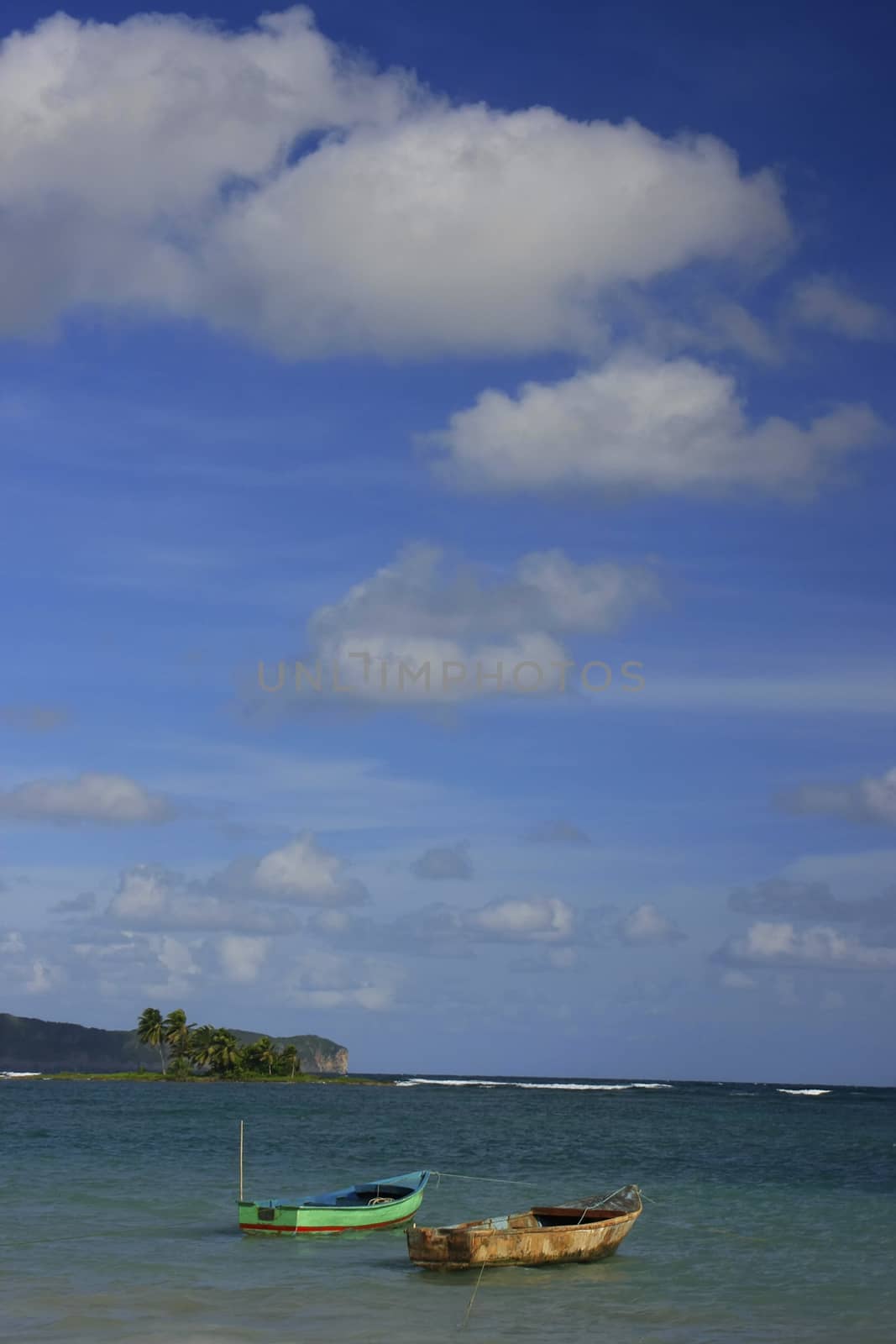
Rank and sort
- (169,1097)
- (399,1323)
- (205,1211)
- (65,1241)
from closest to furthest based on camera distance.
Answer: (399,1323) < (65,1241) < (205,1211) < (169,1097)

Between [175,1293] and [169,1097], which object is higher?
[175,1293]

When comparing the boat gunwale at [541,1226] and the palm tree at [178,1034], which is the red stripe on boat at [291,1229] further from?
the palm tree at [178,1034]

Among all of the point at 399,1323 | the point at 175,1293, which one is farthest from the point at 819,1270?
the point at 175,1293

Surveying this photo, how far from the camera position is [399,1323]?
27.7 meters

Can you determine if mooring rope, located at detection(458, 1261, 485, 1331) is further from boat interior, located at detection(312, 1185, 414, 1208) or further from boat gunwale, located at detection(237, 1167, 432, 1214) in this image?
boat interior, located at detection(312, 1185, 414, 1208)

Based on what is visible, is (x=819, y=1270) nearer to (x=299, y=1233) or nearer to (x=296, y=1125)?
(x=299, y=1233)

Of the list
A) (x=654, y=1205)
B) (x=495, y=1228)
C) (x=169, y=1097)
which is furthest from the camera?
(x=169, y=1097)

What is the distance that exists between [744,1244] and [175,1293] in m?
18.6

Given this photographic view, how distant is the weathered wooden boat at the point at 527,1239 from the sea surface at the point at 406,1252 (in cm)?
44

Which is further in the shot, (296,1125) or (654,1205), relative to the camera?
(296,1125)

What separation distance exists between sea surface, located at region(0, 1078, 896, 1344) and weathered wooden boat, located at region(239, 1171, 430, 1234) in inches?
17.9

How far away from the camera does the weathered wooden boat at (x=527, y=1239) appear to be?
1287 inches

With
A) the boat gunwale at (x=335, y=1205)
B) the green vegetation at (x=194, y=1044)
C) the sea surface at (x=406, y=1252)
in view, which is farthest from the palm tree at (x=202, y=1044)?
the boat gunwale at (x=335, y=1205)

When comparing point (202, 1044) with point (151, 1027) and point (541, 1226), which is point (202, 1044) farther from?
point (541, 1226)
